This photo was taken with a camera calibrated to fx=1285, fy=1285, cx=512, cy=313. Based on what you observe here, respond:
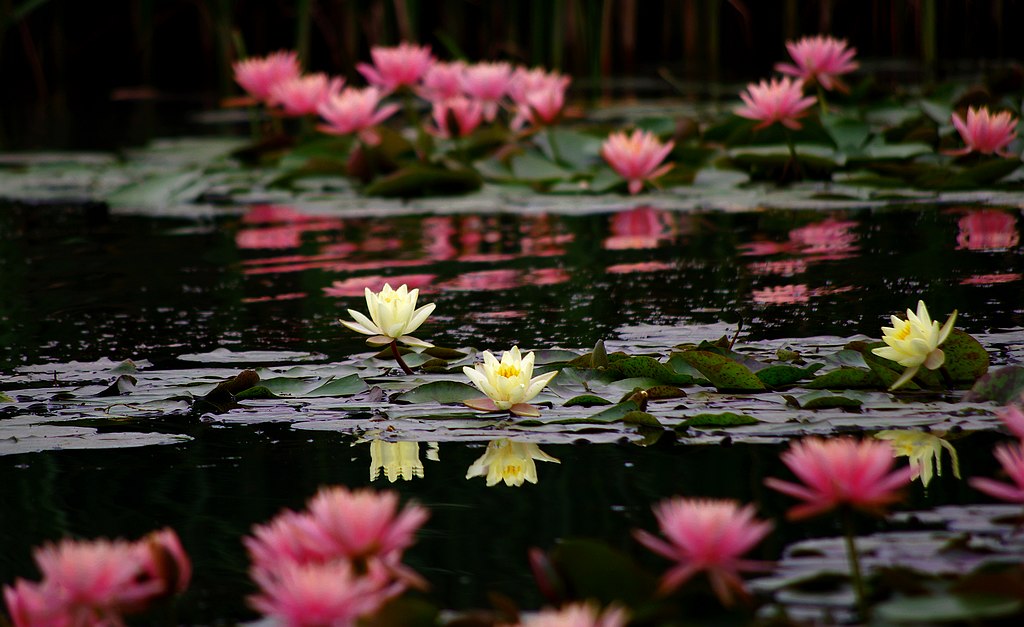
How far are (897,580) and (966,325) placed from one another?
1273 mm

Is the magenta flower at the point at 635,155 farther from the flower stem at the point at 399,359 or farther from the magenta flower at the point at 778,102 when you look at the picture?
the flower stem at the point at 399,359

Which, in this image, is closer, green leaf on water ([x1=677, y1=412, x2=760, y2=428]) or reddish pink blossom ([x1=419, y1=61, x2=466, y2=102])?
green leaf on water ([x1=677, y1=412, x2=760, y2=428])

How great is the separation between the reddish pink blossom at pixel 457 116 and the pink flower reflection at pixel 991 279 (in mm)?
2327

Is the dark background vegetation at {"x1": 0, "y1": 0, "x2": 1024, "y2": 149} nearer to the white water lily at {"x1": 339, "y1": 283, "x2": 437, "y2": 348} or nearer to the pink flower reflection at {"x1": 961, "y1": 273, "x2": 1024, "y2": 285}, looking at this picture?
the pink flower reflection at {"x1": 961, "y1": 273, "x2": 1024, "y2": 285}

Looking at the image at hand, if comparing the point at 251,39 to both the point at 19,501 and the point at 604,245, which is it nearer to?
the point at 604,245

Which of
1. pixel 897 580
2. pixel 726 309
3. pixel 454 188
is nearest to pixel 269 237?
pixel 454 188

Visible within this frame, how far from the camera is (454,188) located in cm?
455

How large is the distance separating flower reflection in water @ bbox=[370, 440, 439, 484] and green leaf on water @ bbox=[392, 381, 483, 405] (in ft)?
0.61

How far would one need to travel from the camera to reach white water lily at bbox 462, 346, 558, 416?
1830 mm

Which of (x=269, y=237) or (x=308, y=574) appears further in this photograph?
(x=269, y=237)

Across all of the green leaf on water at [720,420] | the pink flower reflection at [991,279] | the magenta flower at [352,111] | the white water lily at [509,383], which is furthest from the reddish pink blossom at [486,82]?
the green leaf on water at [720,420]

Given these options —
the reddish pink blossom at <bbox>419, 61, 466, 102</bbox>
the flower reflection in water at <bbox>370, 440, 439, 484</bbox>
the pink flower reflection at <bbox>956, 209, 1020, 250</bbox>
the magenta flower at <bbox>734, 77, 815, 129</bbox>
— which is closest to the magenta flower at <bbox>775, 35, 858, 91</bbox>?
the magenta flower at <bbox>734, 77, 815, 129</bbox>

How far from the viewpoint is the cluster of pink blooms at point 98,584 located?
3.26 feet

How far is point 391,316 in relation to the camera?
2.07m
